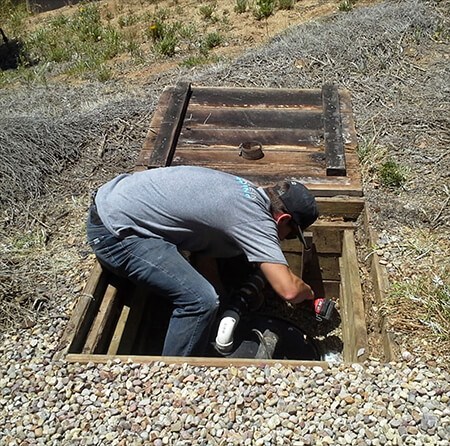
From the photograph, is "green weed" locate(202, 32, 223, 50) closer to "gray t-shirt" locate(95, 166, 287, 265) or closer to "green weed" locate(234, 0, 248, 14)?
"green weed" locate(234, 0, 248, 14)

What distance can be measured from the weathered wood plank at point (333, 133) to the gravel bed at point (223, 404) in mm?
1744

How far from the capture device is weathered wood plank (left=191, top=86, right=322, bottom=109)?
5.38m

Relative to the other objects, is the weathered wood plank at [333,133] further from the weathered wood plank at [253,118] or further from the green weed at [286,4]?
the green weed at [286,4]

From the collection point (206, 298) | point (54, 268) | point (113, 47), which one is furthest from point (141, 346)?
point (113, 47)

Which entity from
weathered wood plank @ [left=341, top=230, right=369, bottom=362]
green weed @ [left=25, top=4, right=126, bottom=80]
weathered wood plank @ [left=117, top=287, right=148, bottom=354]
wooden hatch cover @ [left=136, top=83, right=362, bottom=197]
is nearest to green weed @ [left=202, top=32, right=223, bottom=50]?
green weed @ [left=25, top=4, right=126, bottom=80]

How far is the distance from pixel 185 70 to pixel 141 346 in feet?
14.4

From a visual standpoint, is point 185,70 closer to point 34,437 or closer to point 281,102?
point 281,102

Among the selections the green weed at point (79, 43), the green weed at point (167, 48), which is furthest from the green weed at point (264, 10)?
the green weed at point (79, 43)

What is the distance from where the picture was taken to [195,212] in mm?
3285

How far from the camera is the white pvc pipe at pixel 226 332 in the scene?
3.46 m

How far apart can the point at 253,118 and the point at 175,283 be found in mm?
2266

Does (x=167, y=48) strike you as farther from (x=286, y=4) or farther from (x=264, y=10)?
(x=286, y=4)

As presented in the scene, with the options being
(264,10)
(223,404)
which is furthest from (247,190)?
(264,10)

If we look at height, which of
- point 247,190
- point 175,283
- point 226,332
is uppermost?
point 247,190
